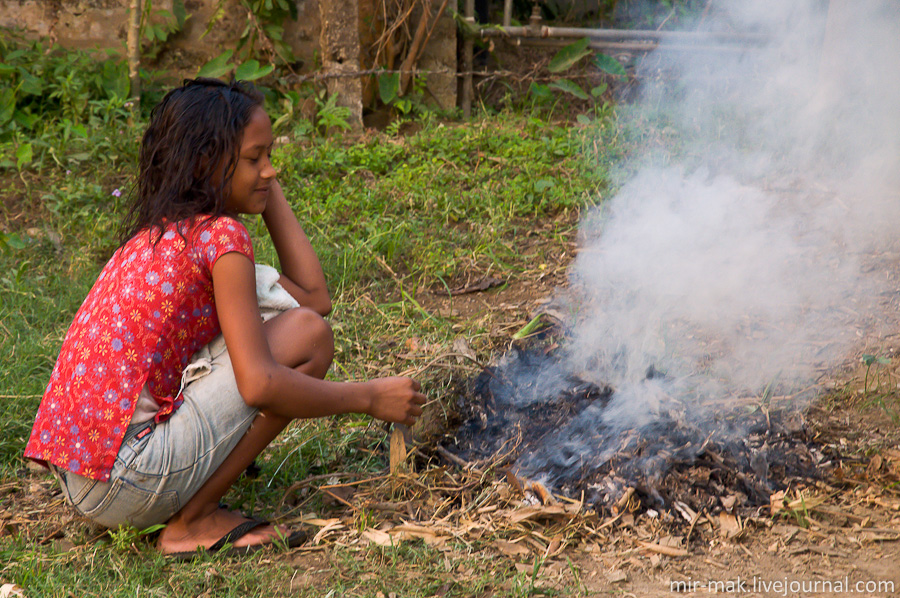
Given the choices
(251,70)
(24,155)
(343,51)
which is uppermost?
(343,51)

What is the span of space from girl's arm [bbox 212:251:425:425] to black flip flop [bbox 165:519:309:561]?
1.26 ft

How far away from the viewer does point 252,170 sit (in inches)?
80.9

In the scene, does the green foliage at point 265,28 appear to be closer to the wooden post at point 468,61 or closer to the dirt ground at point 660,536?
the wooden post at point 468,61

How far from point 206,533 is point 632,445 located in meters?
1.27

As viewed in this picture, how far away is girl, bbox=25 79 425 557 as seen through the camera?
6.28 feet

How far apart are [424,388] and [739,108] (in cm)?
316

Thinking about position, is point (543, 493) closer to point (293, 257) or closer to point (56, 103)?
point (293, 257)

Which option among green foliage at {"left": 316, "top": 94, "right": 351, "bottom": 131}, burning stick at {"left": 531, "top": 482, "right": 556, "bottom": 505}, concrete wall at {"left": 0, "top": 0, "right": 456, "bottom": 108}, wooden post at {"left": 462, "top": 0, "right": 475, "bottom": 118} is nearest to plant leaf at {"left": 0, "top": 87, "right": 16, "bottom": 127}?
concrete wall at {"left": 0, "top": 0, "right": 456, "bottom": 108}

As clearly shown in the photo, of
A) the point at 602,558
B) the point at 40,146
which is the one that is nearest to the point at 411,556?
the point at 602,558

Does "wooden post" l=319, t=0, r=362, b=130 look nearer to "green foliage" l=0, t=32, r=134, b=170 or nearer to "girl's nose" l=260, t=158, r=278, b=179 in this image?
"green foliage" l=0, t=32, r=134, b=170

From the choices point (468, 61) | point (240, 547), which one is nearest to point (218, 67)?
point (468, 61)

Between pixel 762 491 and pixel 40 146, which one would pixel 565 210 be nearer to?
pixel 762 491

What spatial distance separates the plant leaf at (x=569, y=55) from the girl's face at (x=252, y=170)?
3.84 meters

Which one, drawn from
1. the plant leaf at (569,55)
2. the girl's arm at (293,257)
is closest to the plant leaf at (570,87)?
the plant leaf at (569,55)
